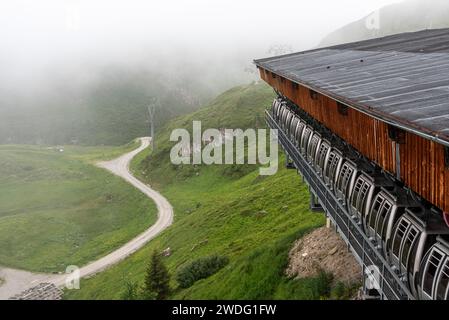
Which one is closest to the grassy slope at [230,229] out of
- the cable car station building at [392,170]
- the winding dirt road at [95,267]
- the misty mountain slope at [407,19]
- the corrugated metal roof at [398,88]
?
the winding dirt road at [95,267]

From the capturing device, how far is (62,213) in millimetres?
77188

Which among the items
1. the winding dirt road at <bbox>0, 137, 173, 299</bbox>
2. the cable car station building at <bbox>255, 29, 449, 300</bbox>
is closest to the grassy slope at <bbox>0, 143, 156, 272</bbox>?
the winding dirt road at <bbox>0, 137, 173, 299</bbox>

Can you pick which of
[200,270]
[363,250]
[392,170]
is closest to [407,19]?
[200,270]

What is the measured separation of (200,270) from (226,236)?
37.5ft

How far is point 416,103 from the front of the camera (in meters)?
10.1

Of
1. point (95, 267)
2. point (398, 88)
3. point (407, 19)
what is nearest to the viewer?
point (398, 88)

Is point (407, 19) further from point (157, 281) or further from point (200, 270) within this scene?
point (157, 281)

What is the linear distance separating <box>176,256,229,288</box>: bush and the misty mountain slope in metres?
141

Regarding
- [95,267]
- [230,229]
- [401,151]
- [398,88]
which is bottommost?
[95,267]

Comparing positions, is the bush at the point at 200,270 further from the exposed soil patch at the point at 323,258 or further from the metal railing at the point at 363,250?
the metal railing at the point at 363,250

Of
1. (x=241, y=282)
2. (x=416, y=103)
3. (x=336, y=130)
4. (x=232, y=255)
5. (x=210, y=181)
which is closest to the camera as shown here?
(x=416, y=103)
